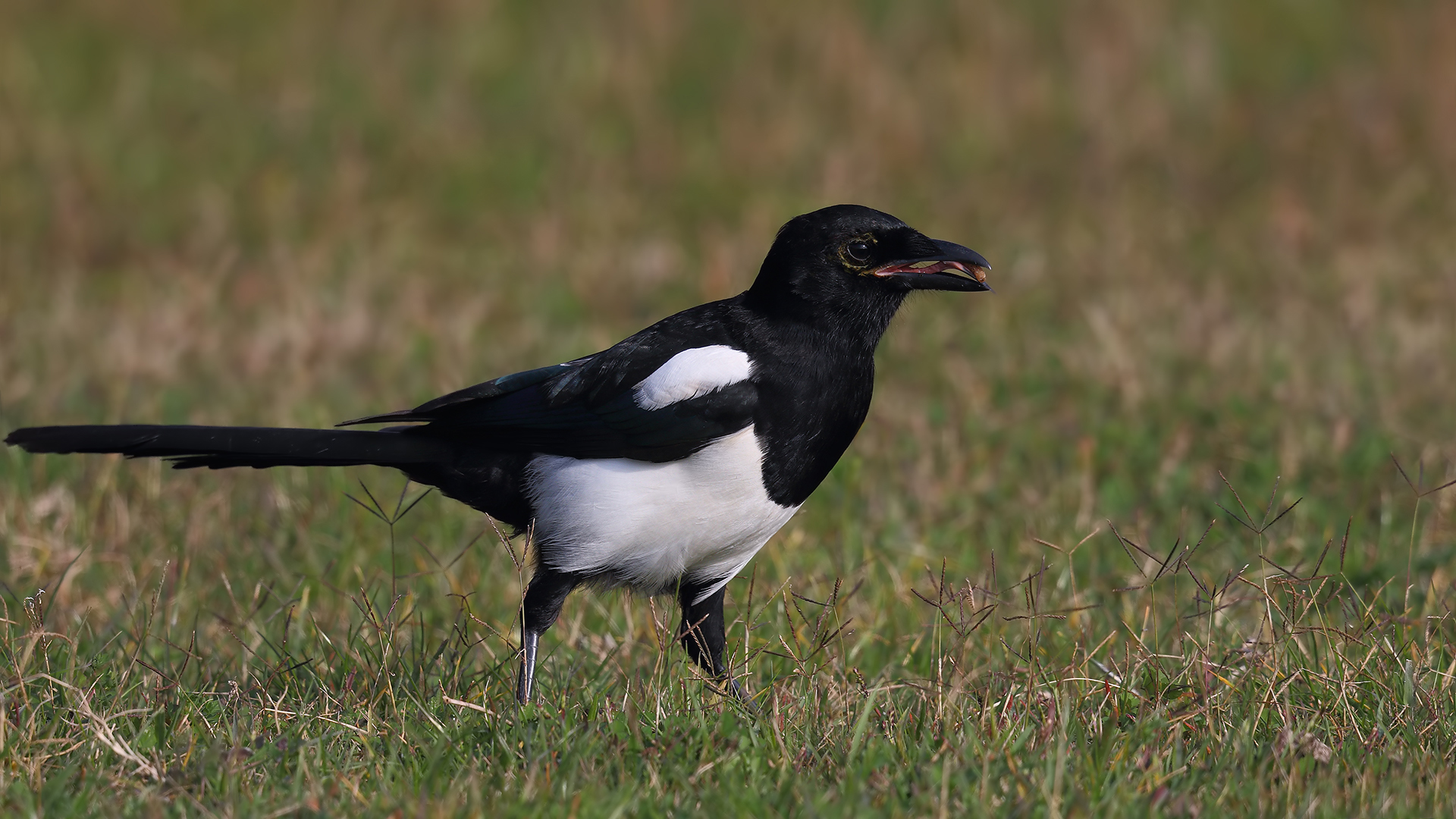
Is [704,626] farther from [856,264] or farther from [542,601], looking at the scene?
[856,264]

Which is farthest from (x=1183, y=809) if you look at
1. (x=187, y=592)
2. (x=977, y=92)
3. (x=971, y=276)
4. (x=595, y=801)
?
(x=977, y=92)

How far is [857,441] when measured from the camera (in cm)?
569

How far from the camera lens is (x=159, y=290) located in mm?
7816

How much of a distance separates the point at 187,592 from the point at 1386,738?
295 cm

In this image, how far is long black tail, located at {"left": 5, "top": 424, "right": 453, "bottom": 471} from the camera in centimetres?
362

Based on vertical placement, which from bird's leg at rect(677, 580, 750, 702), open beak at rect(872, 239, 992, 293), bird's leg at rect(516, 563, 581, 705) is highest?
open beak at rect(872, 239, 992, 293)

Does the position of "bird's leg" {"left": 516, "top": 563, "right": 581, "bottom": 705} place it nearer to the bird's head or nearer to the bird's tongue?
the bird's head

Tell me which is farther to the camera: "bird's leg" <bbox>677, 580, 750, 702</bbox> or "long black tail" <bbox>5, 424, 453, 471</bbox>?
"bird's leg" <bbox>677, 580, 750, 702</bbox>

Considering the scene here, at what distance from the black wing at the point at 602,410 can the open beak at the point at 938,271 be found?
1.32ft

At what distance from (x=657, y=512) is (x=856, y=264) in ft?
2.37

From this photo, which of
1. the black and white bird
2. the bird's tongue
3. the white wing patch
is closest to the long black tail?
the black and white bird

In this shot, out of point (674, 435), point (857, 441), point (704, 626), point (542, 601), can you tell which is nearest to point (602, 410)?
point (674, 435)

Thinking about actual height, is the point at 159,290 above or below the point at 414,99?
below

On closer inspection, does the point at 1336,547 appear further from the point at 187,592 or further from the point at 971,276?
the point at 187,592
